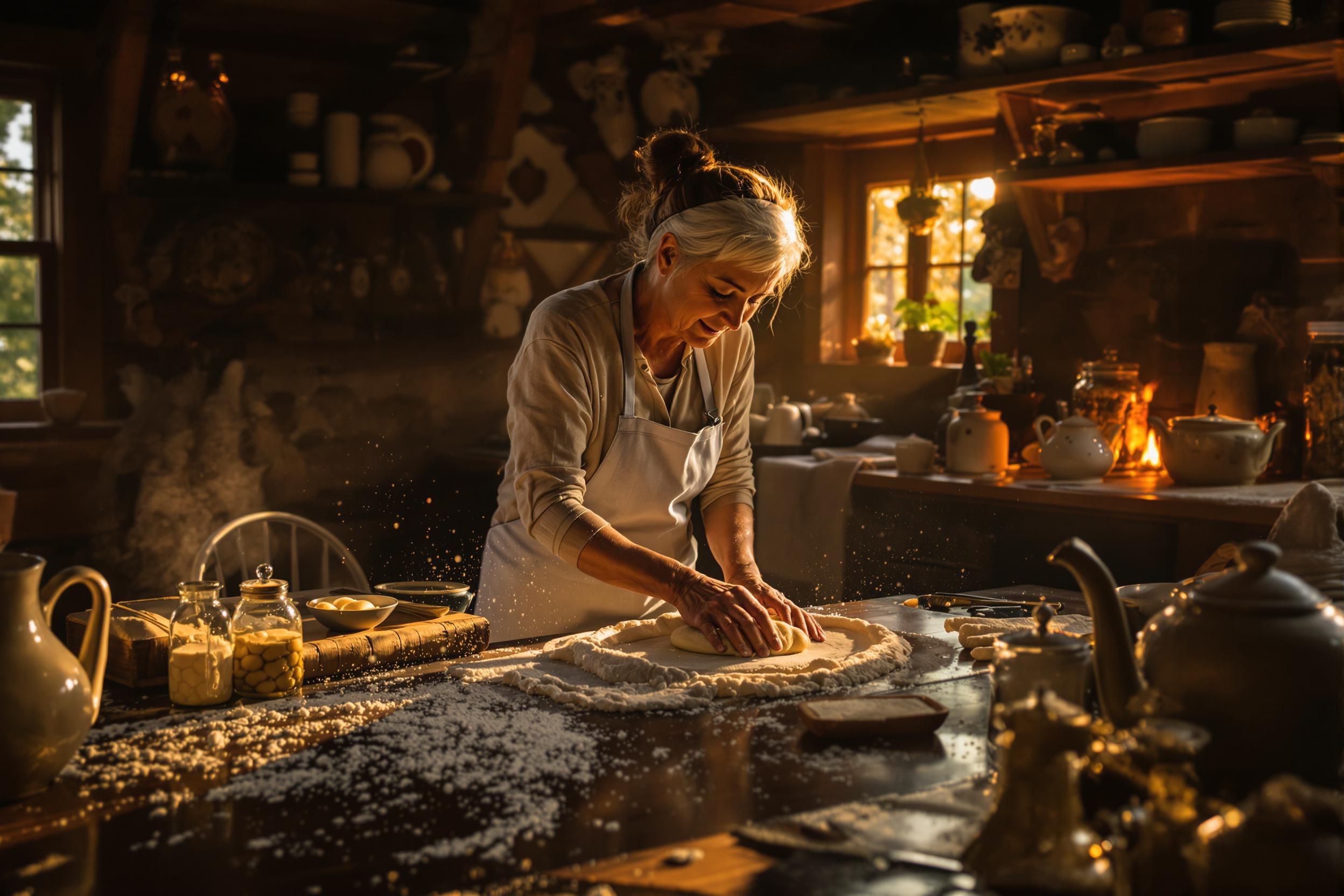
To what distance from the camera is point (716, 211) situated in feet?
7.06

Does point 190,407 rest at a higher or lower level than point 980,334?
lower

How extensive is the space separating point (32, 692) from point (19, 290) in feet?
11.4

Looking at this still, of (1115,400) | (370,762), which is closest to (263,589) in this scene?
(370,762)

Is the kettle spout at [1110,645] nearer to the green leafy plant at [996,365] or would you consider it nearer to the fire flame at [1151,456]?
the fire flame at [1151,456]

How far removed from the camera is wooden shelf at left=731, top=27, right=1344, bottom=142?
3301 mm


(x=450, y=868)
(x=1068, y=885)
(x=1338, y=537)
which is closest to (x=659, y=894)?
(x=450, y=868)

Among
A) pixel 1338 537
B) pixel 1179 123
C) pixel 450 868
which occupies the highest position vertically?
pixel 1179 123

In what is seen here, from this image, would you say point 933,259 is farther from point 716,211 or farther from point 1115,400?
point 716,211

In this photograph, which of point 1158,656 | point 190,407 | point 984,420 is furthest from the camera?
point 190,407

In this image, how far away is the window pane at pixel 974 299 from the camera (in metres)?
4.95

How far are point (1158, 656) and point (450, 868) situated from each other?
0.70 m

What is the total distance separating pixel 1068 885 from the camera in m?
0.94

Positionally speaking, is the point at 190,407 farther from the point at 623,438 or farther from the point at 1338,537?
the point at 1338,537

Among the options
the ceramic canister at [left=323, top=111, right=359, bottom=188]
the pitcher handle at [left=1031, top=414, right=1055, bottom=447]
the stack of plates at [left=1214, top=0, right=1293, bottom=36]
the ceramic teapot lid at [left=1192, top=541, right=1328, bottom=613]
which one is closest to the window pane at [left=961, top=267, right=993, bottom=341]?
the pitcher handle at [left=1031, top=414, right=1055, bottom=447]
